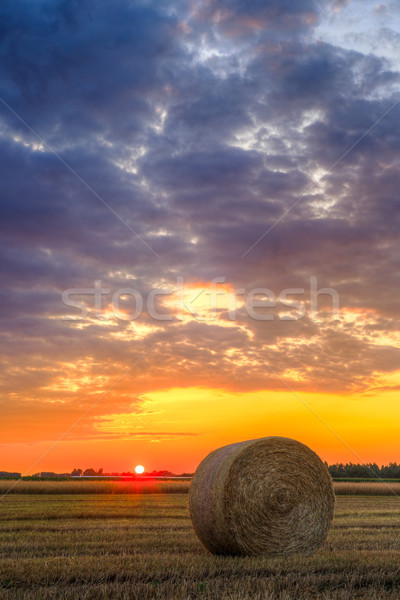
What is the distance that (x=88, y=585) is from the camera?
7.29m

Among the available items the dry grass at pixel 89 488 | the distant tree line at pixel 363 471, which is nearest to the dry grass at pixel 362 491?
the dry grass at pixel 89 488

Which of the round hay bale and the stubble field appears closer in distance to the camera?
the stubble field

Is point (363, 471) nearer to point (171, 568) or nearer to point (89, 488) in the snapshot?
point (89, 488)

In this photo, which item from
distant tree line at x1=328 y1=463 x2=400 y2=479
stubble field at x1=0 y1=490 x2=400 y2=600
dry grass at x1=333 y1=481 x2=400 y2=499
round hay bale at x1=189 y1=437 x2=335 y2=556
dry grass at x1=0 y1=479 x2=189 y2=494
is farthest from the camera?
distant tree line at x1=328 y1=463 x2=400 y2=479

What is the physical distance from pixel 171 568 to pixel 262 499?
337cm

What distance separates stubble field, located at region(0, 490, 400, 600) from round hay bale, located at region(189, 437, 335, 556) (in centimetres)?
48

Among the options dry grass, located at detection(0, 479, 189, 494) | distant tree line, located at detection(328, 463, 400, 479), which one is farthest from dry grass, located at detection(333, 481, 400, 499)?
distant tree line, located at detection(328, 463, 400, 479)

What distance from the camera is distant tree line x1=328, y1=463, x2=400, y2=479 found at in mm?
68875

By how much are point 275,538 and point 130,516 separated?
7.39 metres

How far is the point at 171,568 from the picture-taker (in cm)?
832

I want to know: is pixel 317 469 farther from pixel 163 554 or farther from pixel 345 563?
pixel 163 554

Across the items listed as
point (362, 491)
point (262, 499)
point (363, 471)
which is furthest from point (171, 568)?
point (363, 471)

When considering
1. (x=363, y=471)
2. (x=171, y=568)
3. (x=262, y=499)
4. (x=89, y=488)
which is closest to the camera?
(x=171, y=568)

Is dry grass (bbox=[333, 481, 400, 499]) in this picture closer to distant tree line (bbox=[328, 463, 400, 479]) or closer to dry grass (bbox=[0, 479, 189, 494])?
dry grass (bbox=[0, 479, 189, 494])
